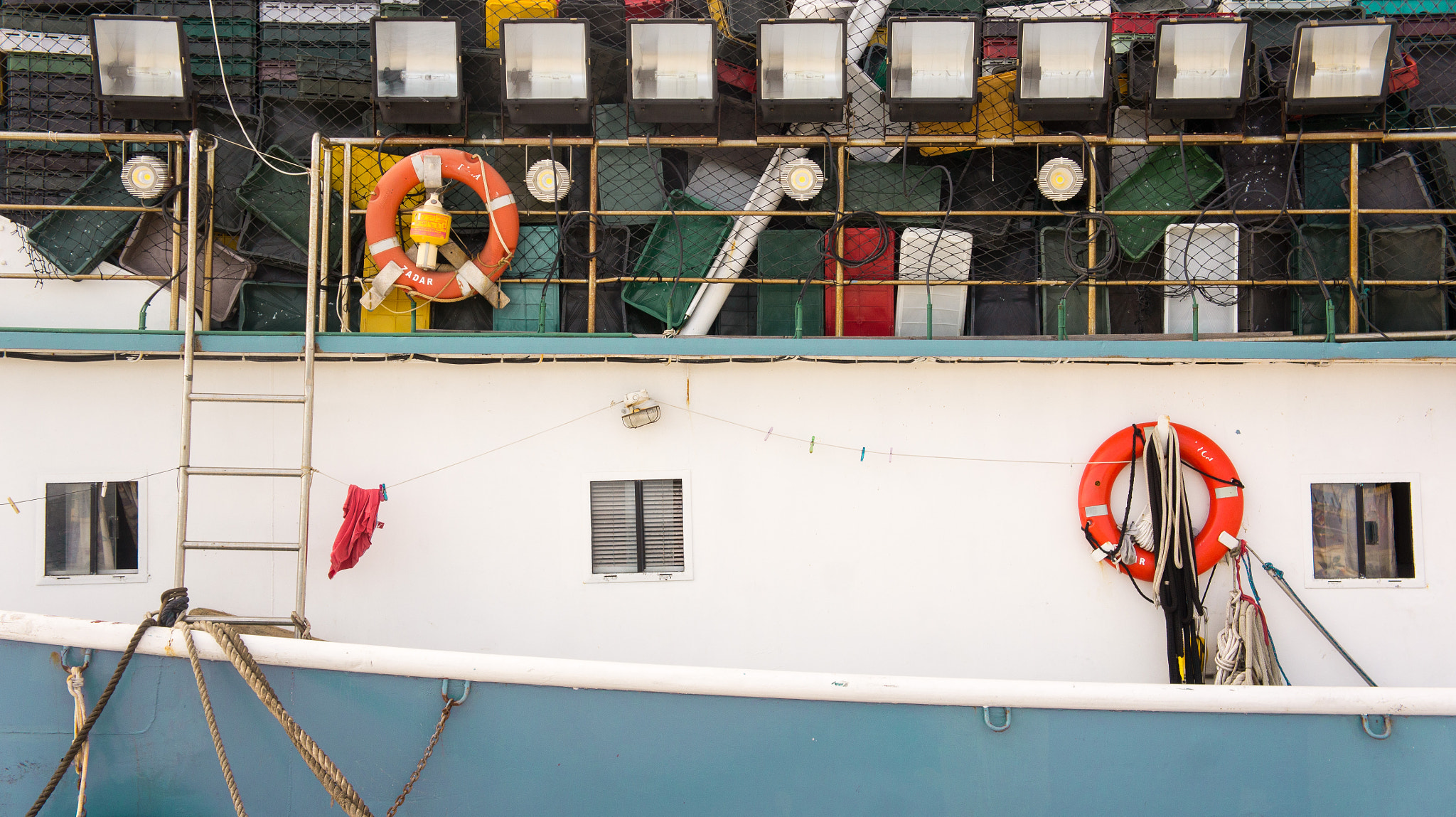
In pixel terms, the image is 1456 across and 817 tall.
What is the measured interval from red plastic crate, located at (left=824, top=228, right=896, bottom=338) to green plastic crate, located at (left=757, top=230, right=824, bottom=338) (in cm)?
13

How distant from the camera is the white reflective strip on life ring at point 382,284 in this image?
4148 millimetres

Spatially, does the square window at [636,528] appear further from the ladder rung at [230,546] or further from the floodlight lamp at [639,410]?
the ladder rung at [230,546]

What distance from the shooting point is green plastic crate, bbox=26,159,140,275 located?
4.48 m

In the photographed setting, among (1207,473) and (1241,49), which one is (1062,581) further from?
(1241,49)

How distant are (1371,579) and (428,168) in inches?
214

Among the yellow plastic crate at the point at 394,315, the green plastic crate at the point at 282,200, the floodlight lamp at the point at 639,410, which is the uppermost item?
the green plastic crate at the point at 282,200

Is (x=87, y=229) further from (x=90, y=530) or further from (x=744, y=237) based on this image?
(x=744, y=237)

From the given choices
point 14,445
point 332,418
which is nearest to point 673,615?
point 332,418

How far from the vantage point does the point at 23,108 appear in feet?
15.4

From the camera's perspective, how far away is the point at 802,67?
4.17 m

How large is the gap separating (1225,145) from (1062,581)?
2688 mm

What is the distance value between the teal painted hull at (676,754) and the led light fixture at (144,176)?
104 inches

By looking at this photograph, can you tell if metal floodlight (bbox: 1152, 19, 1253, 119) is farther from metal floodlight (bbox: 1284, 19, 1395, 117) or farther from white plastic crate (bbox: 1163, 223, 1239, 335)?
white plastic crate (bbox: 1163, 223, 1239, 335)

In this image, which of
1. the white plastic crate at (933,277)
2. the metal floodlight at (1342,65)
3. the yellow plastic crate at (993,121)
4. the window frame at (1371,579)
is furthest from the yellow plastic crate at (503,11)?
the window frame at (1371,579)
